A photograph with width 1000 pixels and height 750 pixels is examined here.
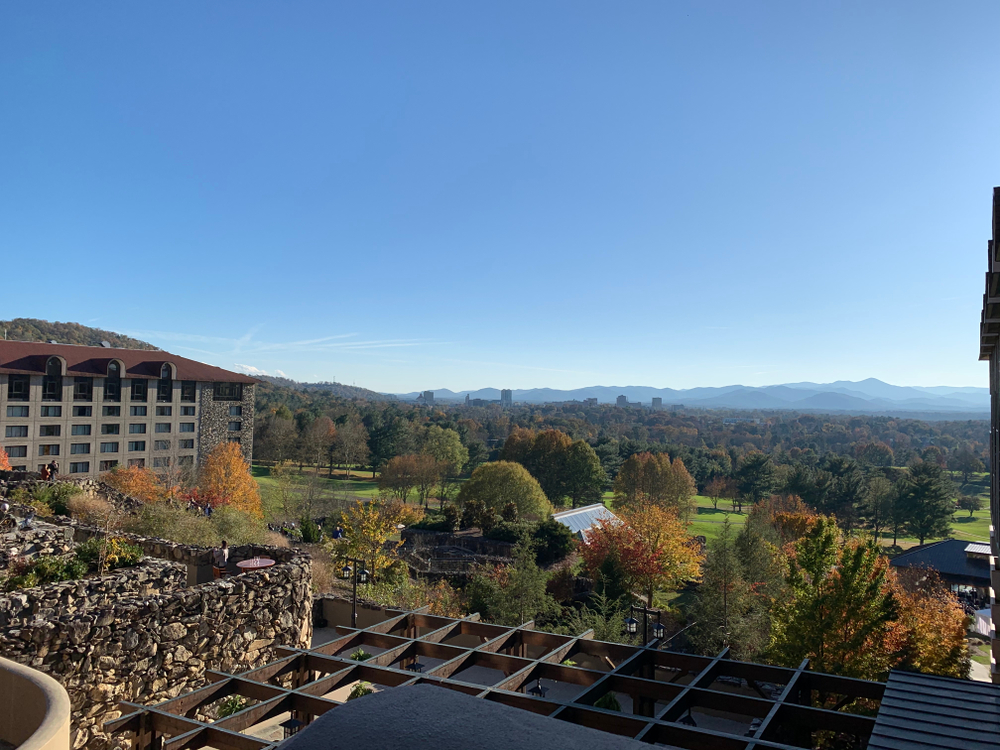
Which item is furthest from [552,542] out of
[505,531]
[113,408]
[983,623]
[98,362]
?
[98,362]

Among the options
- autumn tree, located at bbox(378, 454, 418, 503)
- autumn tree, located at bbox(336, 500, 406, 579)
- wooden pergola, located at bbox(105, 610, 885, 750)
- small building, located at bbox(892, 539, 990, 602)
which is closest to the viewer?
wooden pergola, located at bbox(105, 610, 885, 750)

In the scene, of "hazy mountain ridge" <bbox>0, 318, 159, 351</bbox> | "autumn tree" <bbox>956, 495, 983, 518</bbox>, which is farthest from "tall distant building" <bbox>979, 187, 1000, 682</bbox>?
"hazy mountain ridge" <bbox>0, 318, 159, 351</bbox>

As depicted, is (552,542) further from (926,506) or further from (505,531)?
(926,506)

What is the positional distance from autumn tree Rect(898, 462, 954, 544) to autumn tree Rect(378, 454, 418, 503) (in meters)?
49.5

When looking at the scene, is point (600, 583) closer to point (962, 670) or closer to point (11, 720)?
point (962, 670)

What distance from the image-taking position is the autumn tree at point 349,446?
88562 millimetres

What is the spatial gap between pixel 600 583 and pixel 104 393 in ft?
143

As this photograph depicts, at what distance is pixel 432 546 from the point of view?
143 ft

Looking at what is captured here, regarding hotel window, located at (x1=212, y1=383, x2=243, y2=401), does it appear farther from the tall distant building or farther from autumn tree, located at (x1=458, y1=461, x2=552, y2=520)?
the tall distant building

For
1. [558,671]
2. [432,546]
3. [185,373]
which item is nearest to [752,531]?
[432,546]

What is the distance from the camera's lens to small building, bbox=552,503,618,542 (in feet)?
143

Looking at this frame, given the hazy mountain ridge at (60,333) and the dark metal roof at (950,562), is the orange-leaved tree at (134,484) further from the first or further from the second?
the hazy mountain ridge at (60,333)

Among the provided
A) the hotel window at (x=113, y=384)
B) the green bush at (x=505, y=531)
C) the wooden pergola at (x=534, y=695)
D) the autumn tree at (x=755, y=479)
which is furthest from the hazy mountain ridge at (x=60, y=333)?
the wooden pergola at (x=534, y=695)

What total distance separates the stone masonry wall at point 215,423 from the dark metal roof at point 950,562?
53527 millimetres
